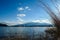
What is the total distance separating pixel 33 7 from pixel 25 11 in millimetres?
168

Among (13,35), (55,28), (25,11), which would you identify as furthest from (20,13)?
(55,28)

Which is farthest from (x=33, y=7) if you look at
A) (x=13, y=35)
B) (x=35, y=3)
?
(x=13, y=35)

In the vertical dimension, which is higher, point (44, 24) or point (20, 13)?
point (20, 13)

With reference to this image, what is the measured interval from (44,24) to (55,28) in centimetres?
25

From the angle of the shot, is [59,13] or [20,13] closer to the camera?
[59,13]

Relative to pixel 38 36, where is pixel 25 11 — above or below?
above

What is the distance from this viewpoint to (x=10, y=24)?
2.39 meters

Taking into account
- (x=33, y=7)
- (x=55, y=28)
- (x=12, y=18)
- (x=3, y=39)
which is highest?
(x=33, y=7)

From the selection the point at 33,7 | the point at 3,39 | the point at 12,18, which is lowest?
the point at 3,39

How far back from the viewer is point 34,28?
246 centimetres

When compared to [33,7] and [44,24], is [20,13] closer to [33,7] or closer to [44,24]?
[33,7]

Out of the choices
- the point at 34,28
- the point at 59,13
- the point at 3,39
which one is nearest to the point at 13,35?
the point at 3,39

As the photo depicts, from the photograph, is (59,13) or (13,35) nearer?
(59,13)

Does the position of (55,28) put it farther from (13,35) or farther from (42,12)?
(13,35)
